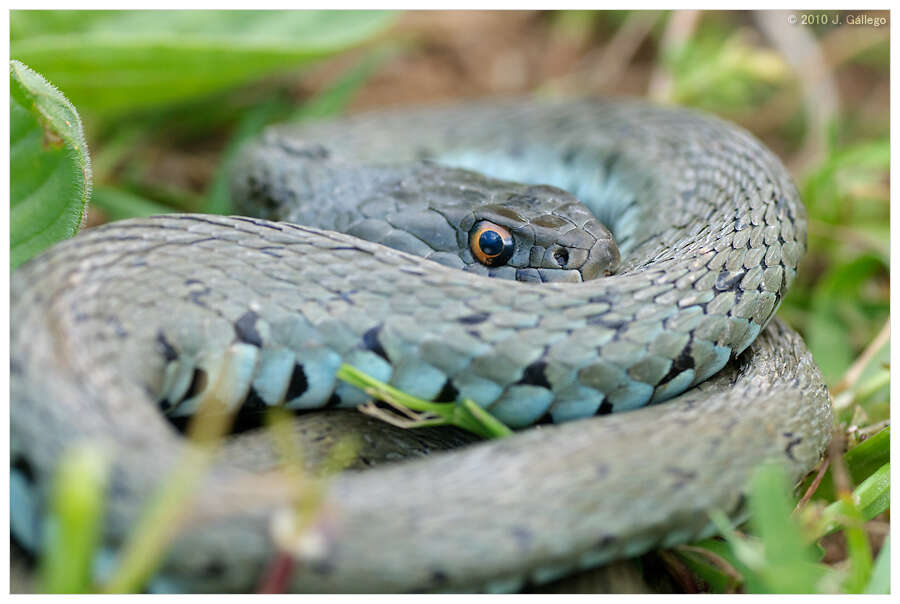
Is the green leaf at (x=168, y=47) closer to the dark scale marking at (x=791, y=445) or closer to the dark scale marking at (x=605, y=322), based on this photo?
the dark scale marking at (x=605, y=322)

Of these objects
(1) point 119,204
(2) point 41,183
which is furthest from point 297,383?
(1) point 119,204

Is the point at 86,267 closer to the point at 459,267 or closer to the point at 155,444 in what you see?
the point at 155,444

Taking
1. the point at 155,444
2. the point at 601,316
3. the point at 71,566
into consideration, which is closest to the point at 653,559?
the point at 601,316

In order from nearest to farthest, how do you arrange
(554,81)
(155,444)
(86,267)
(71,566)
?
(71,566), (155,444), (86,267), (554,81)

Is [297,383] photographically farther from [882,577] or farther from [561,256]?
[882,577]

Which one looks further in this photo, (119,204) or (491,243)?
(119,204)

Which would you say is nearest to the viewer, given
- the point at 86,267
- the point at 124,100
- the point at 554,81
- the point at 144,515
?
the point at 144,515
